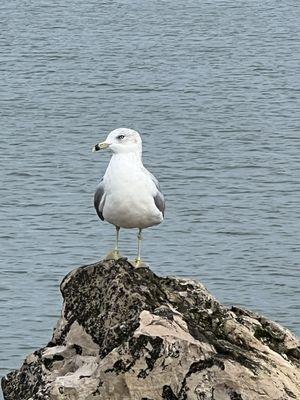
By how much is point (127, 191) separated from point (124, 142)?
60 cm

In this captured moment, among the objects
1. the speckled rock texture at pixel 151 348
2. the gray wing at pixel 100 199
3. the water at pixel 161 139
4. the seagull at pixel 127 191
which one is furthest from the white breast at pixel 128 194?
the water at pixel 161 139

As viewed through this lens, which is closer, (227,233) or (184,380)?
(184,380)

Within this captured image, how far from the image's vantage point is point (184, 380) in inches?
455

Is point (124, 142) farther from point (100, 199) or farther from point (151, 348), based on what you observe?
point (151, 348)

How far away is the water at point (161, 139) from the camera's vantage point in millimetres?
26516

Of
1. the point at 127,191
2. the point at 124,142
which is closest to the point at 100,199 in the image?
the point at 127,191

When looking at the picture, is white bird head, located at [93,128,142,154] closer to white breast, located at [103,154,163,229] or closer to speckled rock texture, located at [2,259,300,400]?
white breast, located at [103,154,163,229]

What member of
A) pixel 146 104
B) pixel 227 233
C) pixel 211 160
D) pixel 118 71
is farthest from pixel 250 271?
pixel 118 71

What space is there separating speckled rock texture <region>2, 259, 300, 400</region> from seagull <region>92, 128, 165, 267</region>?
0.80m

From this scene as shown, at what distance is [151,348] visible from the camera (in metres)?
11.6

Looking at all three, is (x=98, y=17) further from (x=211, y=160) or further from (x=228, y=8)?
(x=211, y=160)

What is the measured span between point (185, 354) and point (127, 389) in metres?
0.56

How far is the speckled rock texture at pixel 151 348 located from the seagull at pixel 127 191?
80 cm

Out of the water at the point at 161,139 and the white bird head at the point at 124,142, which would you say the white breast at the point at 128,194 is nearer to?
the white bird head at the point at 124,142
